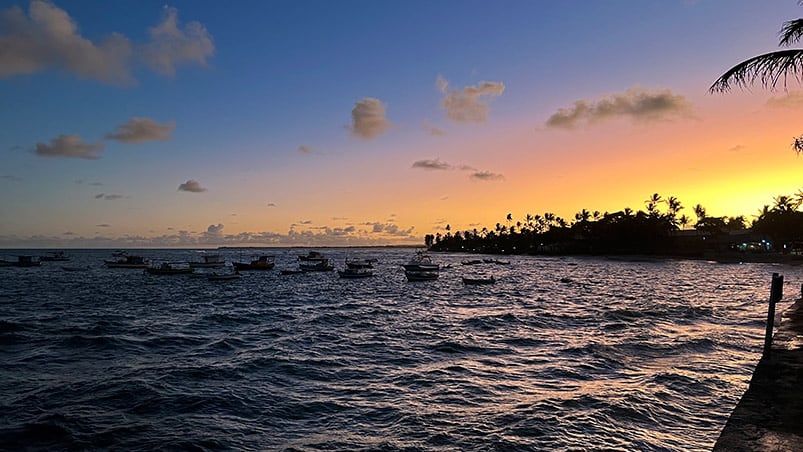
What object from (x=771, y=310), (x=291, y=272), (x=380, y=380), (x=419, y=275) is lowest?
(x=291, y=272)

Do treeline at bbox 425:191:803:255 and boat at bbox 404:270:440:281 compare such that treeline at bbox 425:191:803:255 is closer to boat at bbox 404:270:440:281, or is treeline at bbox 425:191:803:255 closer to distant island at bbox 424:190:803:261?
distant island at bbox 424:190:803:261

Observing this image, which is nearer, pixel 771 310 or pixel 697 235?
pixel 771 310

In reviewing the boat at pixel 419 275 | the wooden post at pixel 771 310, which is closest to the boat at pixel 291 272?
the boat at pixel 419 275

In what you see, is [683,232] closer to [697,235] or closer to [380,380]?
Result: [697,235]

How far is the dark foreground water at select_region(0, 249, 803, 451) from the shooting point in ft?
36.3

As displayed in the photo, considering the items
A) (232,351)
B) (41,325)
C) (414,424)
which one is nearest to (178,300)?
(41,325)

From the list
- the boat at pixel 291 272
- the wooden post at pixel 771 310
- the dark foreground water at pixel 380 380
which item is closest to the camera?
the dark foreground water at pixel 380 380

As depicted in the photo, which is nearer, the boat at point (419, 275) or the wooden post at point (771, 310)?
the wooden post at point (771, 310)

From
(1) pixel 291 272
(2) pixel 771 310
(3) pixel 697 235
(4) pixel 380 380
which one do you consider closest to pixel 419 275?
(1) pixel 291 272

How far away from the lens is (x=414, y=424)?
1163 centimetres

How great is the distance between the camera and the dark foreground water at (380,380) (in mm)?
11070

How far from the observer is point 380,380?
1606 centimetres

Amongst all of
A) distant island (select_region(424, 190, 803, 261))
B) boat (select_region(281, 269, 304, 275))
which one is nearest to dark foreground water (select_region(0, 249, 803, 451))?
boat (select_region(281, 269, 304, 275))

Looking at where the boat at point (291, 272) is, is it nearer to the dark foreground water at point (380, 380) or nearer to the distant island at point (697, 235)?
the dark foreground water at point (380, 380)
